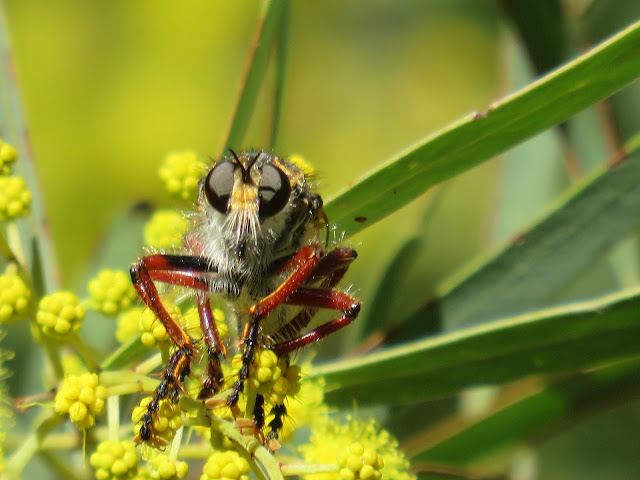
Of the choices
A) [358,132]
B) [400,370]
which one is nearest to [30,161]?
[400,370]

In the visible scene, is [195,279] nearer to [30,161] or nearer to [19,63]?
[30,161]

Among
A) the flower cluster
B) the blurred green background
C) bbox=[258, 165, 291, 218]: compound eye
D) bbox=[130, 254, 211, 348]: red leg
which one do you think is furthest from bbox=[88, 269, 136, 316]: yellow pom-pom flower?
the blurred green background

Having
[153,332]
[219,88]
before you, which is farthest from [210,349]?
[219,88]

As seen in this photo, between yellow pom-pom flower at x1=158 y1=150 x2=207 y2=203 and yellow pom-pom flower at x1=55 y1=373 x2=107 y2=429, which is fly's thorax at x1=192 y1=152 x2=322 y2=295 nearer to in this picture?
yellow pom-pom flower at x1=158 y1=150 x2=207 y2=203

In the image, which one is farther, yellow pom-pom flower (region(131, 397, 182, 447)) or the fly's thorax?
the fly's thorax

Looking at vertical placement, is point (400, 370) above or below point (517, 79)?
below
